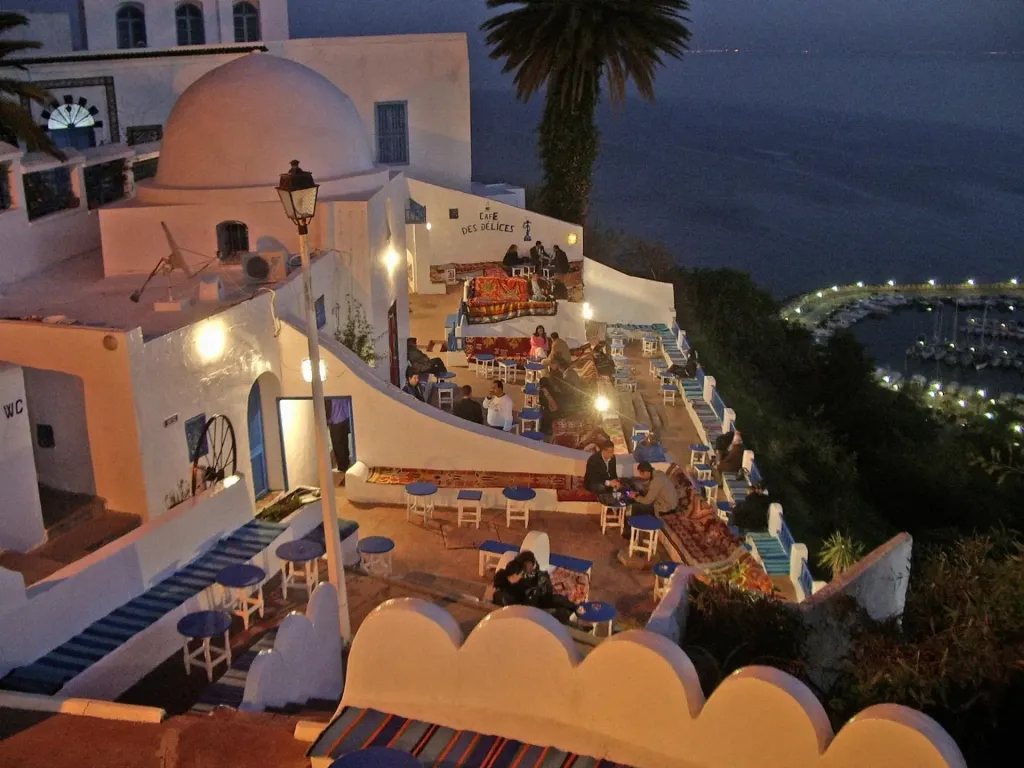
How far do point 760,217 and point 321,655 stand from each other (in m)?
105

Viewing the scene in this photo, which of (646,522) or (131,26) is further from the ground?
(131,26)

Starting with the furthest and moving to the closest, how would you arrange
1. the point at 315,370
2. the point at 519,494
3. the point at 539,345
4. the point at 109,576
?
the point at 539,345 → the point at 519,494 → the point at 109,576 → the point at 315,370

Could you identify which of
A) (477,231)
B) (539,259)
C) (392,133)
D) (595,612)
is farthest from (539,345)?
(595,612)

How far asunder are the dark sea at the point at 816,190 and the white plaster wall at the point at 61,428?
47.7m

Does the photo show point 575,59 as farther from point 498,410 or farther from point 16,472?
point 16,472

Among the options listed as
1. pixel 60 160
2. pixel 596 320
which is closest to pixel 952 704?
pixel 60 160

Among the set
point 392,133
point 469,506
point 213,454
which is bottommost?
point 469,506

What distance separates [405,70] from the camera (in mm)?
26203

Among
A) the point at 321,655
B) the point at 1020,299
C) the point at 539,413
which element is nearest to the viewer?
the point at 321,655

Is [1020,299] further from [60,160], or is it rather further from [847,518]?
[60,160]

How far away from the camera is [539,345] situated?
2059cm

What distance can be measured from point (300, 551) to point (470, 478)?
4.18 m

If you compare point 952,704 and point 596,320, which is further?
point 596,320

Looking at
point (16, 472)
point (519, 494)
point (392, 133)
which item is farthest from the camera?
point (392, 133)
